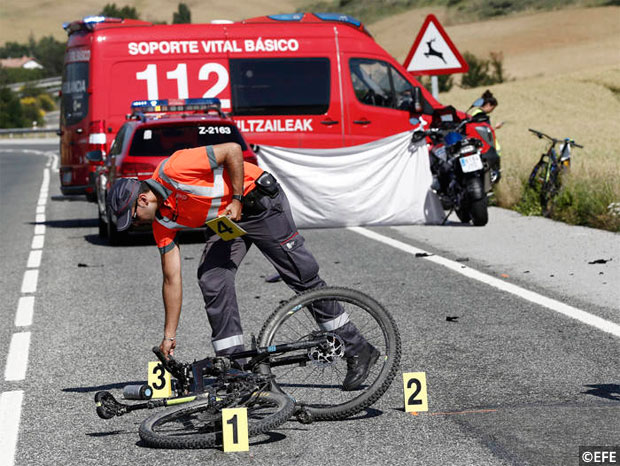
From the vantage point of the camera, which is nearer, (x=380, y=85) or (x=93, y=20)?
(x=93, y=20)

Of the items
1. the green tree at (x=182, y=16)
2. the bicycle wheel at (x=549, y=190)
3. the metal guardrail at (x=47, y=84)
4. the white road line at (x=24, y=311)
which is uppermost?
the green tree at (x=182, y=16)

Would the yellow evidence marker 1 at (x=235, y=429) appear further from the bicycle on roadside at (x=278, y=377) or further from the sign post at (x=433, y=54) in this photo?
the sign post at (x=433, y=54)

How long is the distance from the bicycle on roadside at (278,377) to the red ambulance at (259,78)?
11.7 meters

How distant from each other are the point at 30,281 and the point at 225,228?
6196 mm

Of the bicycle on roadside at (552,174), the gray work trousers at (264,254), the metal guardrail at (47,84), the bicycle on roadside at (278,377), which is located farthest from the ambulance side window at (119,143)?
the metal guardrail at (47,84)

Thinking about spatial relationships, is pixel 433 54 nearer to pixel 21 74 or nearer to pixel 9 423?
pixel 9 423

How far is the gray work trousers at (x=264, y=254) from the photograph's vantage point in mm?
5982

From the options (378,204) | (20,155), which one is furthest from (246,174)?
(20,155)

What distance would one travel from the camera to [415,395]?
5.96m

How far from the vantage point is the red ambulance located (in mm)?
17375

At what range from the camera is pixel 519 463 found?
4992mm

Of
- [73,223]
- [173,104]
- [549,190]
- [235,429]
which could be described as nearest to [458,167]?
[549,190]

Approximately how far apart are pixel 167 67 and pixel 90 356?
10347 millimetres

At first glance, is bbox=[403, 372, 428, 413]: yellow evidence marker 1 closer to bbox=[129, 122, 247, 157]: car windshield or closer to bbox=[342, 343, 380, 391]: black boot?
bbox=[342, 343, 380, 391]: black boot
